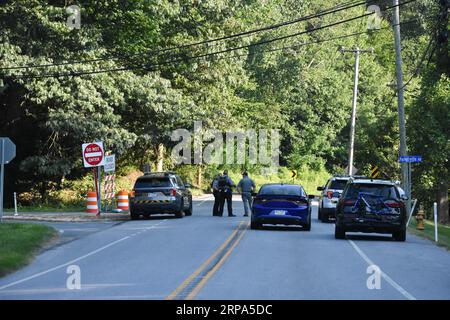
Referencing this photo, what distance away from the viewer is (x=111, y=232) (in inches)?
1111

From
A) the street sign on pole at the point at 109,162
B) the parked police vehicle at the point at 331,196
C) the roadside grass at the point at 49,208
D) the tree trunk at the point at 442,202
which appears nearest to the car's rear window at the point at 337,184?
the parked police vehicle at the point at 331,196

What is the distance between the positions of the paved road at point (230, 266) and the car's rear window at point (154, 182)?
20.1ft

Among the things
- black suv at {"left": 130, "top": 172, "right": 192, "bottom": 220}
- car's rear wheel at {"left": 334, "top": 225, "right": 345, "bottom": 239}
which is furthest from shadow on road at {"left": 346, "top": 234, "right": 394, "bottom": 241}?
black suv at {"left": 130, "top": 172, "right": 192, "bottom": 220}

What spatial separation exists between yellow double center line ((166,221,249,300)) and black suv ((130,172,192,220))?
959 centimetres

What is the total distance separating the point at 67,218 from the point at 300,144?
49.4m

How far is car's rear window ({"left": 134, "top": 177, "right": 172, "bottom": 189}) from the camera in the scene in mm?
34938

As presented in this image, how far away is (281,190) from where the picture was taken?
28.8 meters

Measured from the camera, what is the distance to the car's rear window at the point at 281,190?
93.6 ft

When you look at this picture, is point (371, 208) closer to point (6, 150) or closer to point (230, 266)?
point (230, 266)

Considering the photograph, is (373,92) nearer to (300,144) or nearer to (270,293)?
(300,144)

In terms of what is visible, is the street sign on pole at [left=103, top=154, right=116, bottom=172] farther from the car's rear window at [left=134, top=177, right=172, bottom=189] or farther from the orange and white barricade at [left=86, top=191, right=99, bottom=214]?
the car's rear window at [left=134, top=177, right=172, bottom=189]

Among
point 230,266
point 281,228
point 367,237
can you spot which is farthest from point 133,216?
point 230,266

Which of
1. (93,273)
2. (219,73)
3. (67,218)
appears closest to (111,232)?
(67,218)

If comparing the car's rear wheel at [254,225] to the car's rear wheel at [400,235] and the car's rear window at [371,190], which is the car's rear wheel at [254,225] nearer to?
the car's rear window at [371,190]
